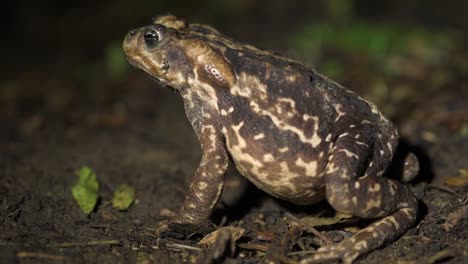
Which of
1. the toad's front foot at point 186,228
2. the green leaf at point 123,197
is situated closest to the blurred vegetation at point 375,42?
the green leaf at point 123,197

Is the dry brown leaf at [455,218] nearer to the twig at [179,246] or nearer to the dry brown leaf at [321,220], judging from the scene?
the dry brown leaf at [321,220]

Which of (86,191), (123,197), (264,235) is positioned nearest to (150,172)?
(123,197)

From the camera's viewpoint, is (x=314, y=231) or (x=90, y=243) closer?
(x=90, y=243)

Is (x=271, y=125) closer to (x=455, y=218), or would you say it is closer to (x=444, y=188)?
(x=455, y=218)

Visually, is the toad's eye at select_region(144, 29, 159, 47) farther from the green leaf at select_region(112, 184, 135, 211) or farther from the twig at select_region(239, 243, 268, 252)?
the twig at select_region(239, 243, 268, 252)

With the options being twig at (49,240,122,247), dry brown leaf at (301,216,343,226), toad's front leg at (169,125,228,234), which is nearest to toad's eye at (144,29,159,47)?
toad's front leg at (169,125,228,234)

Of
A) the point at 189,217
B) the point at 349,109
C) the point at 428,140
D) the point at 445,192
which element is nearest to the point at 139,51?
the point at 189,217

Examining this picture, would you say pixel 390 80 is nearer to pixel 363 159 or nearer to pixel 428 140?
pixel 428 140

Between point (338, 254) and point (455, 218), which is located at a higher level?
point (455, 218)
